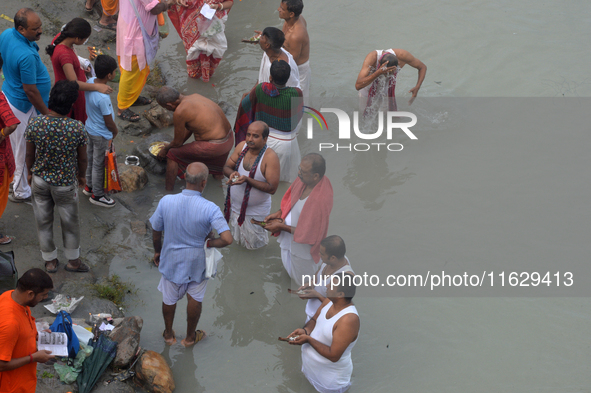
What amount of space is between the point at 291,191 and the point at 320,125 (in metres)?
3.21

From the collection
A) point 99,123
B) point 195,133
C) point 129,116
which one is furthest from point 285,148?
point 129,116

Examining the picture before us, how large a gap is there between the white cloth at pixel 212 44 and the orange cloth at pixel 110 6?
1735mm

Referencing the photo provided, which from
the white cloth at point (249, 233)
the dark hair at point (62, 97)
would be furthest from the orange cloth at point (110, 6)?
the white cloth at point (249, 233)

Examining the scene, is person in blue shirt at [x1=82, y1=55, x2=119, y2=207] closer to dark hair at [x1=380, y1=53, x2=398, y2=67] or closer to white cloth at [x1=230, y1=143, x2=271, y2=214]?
white cloth at [x1=230, y1=143, x2=271, y2=214]

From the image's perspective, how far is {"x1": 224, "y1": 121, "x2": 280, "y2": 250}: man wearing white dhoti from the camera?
5156 mm

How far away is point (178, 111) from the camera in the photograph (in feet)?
18.9

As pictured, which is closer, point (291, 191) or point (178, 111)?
point (291, 191)

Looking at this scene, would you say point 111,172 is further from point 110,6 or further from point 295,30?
point 110,6

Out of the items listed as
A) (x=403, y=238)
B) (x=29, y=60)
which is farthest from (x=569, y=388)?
(x=29, y=60)

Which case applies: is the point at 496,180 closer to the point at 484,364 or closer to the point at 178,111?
the point at 484,364

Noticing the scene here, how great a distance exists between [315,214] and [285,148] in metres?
1.81

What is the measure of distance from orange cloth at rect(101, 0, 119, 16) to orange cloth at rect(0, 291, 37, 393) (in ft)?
21.8

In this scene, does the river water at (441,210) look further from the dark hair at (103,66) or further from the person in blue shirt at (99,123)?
the dark hair at (103,66)

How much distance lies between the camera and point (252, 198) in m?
5.46
